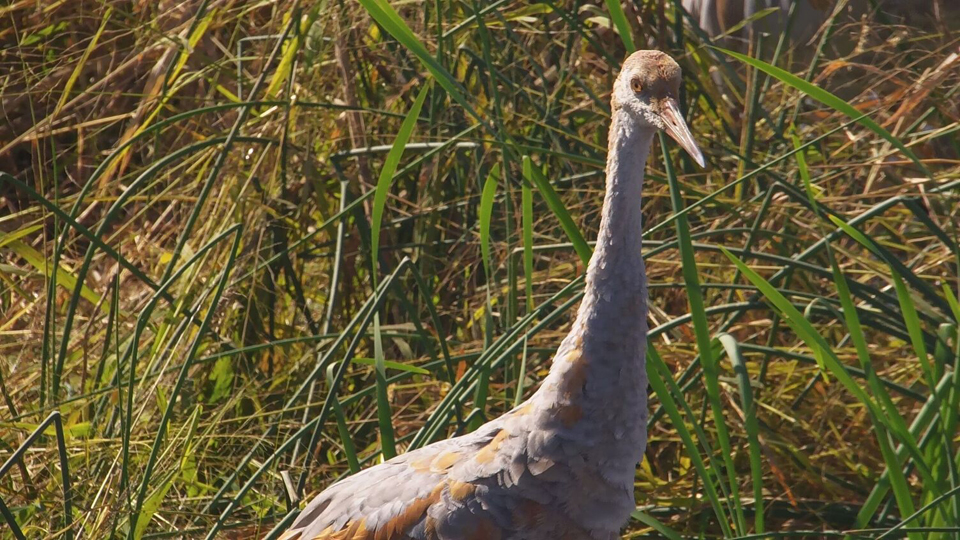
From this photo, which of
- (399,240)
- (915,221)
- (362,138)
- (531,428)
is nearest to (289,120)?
(362,138)

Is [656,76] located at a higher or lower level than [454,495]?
higher

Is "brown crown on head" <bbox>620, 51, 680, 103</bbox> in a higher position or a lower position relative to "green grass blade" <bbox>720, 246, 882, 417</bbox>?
higher

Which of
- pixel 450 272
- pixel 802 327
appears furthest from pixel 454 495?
pixel 450 272

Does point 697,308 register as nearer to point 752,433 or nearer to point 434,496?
point 752,433

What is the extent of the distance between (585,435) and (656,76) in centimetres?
55

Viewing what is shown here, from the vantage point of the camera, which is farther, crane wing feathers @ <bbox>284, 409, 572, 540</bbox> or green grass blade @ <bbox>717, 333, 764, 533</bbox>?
green grass blade @ <bbox>717, 333, 764, 533</bbox>

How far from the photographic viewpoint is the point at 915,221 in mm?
2654

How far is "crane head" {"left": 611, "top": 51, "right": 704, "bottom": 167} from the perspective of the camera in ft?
5.25

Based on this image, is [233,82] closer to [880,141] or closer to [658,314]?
[658,314]

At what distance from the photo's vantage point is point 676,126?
62.1 inches

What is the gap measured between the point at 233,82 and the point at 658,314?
1594mm

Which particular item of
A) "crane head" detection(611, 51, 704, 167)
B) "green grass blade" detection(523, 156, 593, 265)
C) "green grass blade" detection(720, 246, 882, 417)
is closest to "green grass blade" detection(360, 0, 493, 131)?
"green grass blade" detection(523, 156, 593, 265)

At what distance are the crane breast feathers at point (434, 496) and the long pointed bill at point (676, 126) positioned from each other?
0.53 metres

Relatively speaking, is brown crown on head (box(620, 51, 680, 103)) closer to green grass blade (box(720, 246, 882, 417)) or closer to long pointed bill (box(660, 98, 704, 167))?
long pointed bill (box(660, 98, 704, 167))
